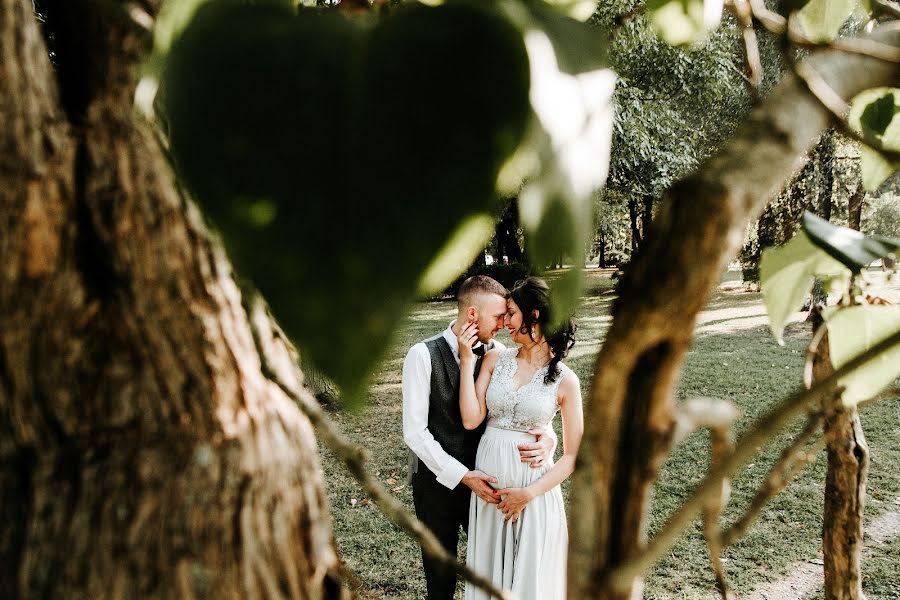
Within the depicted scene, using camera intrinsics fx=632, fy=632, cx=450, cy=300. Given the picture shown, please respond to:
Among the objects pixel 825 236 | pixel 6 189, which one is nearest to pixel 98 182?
pixel 6 189

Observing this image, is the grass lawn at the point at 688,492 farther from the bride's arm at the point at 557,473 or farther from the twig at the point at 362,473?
the twig at the point at 362,473

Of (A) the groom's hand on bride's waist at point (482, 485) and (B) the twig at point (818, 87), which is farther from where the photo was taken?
(A) the groom's hand on bride's waist at point (482, 485)

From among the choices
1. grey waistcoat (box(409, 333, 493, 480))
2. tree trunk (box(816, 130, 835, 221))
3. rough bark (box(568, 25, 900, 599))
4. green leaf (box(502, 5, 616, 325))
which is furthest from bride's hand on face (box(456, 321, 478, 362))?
tree trunk (box(816, 130, 835, 221))

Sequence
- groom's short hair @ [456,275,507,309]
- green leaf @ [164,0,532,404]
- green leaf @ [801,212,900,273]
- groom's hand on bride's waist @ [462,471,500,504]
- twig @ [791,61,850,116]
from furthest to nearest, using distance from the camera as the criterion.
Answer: groom's short hair @ [456,275,507,309]
groom's hand on bride's waist @ [462,471,500,504]
green leaf @ [801,212,900,273]
twig @ [791,61,850,116]
green leaf @ [164,0,532,404]

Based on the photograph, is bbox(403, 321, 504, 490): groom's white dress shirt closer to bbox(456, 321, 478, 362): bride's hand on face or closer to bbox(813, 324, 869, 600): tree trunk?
bbox(456, 321, 478, 362): bride's hand on face

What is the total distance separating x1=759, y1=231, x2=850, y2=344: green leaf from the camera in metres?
0.50

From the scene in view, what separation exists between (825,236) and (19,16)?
0.43 metres

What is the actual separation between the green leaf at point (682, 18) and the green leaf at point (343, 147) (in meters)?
0.32

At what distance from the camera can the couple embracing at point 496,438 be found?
3.54 meters

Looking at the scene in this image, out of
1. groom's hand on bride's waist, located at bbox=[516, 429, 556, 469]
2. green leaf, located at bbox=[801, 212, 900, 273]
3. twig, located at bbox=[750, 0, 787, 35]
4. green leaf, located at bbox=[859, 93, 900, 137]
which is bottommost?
groom's hand on bride's waist, located at bbox=[516, 429, 556, 469]

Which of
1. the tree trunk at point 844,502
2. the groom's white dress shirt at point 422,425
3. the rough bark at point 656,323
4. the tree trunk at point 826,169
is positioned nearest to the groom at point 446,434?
the groom's white dress shirt at point 422,425

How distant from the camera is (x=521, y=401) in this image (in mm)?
3684

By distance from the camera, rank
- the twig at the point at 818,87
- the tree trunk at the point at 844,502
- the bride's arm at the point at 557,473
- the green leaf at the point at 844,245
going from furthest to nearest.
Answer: the bride's arm at the point at 557,473 < the tree trunk at the point at 844,502 < the green leaf at the point at 844,245 < the twig at the point at 818,87

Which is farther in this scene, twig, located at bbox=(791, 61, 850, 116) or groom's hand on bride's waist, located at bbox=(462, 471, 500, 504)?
groom's hand on bride's waist, located at bbox=(462, 471, 500, 504)
